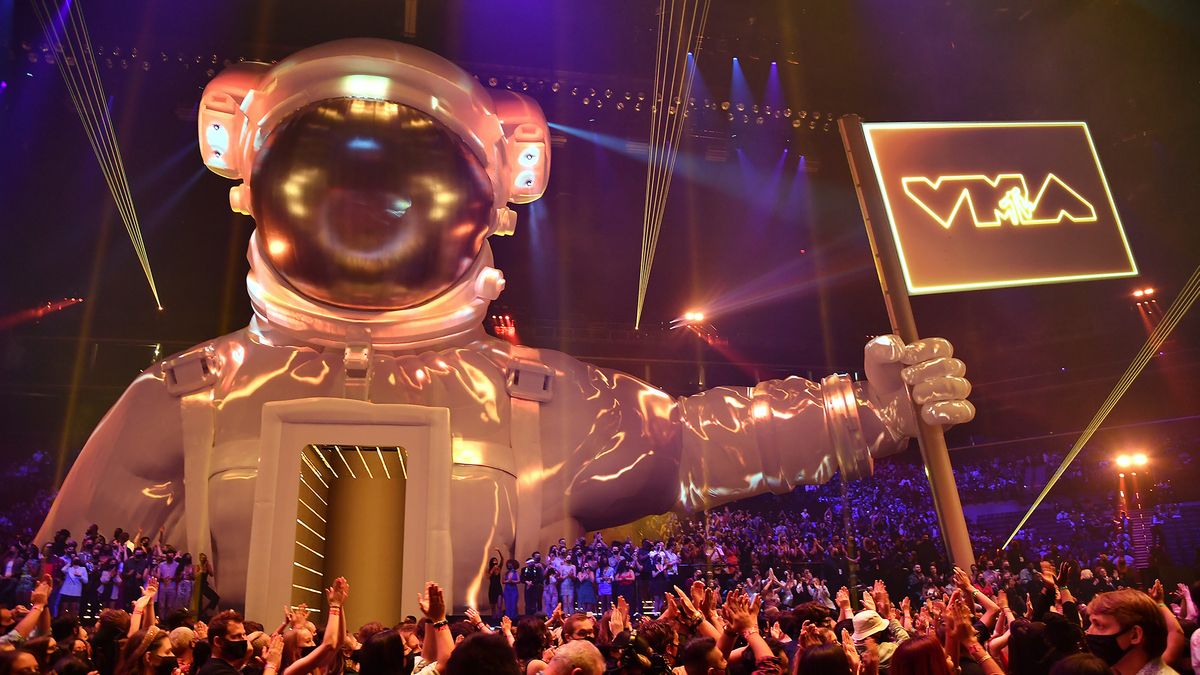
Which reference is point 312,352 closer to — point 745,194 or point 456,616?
point 456,616

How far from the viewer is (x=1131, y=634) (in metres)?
2.19

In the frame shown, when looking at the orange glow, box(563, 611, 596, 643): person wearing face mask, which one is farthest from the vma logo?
box(563, 611, 596, 643): person wearing face mask

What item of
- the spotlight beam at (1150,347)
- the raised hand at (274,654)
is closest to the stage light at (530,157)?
the raised hand at (274,654)

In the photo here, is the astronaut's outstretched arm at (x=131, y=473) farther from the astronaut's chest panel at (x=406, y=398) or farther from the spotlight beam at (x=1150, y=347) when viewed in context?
the spotlight beam at (x=1150, y=347)

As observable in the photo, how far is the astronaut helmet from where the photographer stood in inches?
218

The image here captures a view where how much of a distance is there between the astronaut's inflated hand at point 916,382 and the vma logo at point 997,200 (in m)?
0.90

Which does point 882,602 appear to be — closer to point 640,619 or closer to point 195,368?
point 640,619

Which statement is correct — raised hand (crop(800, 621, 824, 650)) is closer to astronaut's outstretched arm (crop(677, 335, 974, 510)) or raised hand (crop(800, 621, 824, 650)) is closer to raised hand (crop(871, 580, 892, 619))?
raised hand (crop(871, 580, 892, 619))

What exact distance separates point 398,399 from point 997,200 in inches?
177

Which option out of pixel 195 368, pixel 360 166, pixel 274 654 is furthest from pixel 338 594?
pixel 195 368

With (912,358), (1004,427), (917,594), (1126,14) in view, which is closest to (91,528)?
(912,358)

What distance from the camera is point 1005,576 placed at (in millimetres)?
9500

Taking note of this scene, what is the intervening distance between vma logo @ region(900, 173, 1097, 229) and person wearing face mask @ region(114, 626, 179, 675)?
5.27 m

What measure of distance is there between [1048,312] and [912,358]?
11467 millimetres
